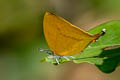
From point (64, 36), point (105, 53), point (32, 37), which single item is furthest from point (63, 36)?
point (32, 37)

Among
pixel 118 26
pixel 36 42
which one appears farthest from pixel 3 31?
pixel 118 26

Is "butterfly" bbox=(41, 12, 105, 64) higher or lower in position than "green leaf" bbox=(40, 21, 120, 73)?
higher

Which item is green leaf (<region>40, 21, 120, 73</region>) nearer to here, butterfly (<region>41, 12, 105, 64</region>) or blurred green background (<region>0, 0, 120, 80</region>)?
butterfly (<region>41, 12, 105, 64</region>)

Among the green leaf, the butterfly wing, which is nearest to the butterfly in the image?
the butterfly wing

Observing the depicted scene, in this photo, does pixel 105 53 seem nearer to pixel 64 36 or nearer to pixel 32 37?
pixel 64 36

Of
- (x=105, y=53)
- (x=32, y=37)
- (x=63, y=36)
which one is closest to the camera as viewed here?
(x=63, y=36)

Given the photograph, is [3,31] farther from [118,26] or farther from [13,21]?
[118,26]

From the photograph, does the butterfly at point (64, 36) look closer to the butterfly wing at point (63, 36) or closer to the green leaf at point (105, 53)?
the butterfly wing at point (63, 36)
